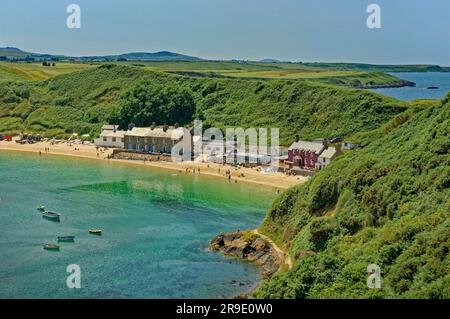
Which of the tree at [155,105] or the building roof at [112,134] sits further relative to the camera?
the tree at [155,105]

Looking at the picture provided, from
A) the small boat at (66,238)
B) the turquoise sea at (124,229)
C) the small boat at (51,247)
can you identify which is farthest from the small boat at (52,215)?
the small boat at (51,247)

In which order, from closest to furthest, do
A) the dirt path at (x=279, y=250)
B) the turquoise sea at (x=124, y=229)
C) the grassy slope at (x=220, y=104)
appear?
the turquoise sea at (x=124, y=229) → the dirt path at (x=279, y=250) → the grassy slope at (x=220, y=104)

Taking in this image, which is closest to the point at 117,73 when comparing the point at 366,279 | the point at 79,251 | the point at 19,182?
the point at 19,182

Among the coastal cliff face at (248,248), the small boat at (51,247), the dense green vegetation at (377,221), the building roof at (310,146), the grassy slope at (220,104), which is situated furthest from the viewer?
the grassy slope at (220,104)

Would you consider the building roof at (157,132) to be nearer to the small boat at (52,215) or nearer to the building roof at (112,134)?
the building roof at (112,134)

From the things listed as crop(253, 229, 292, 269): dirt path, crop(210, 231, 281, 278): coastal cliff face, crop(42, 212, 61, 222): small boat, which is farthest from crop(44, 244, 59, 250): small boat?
crop(253, 229, 292, 269): dirt path

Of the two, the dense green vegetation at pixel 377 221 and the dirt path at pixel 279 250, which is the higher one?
the dense green vegetation at pixel 377 221

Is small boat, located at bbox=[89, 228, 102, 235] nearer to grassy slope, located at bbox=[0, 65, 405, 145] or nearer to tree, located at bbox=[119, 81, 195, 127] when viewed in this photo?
grassy slope, located at bbox=[0, 65, 405, 145]

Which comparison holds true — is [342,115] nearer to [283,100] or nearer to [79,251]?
[283,100]

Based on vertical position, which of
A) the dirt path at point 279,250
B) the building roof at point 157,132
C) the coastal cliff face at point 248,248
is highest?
the building roof at point 157,132
